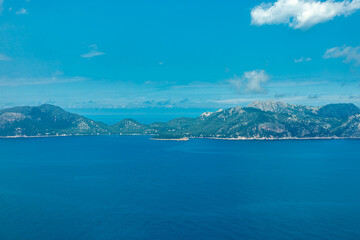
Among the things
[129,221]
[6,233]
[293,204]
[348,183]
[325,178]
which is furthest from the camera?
[325,178]

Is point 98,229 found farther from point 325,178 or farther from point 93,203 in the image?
point 325,178

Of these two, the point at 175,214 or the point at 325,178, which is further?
the point at 325,178

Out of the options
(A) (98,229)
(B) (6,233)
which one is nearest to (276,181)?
(A) (98,229)

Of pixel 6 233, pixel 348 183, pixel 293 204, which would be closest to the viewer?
pixel 6 233

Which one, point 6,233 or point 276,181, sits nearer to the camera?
point 6,233

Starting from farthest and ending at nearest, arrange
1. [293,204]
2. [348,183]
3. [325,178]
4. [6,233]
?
[325,178], [348,183], [293,204], [6,233]

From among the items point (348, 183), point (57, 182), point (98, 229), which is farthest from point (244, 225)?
point (57, 182)

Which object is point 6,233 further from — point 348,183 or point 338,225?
point 348,183

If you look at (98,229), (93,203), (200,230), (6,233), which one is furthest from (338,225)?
(6,233)

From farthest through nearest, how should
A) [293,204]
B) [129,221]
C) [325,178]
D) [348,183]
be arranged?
[325,178], [348,183], [293,204], [129,221]
